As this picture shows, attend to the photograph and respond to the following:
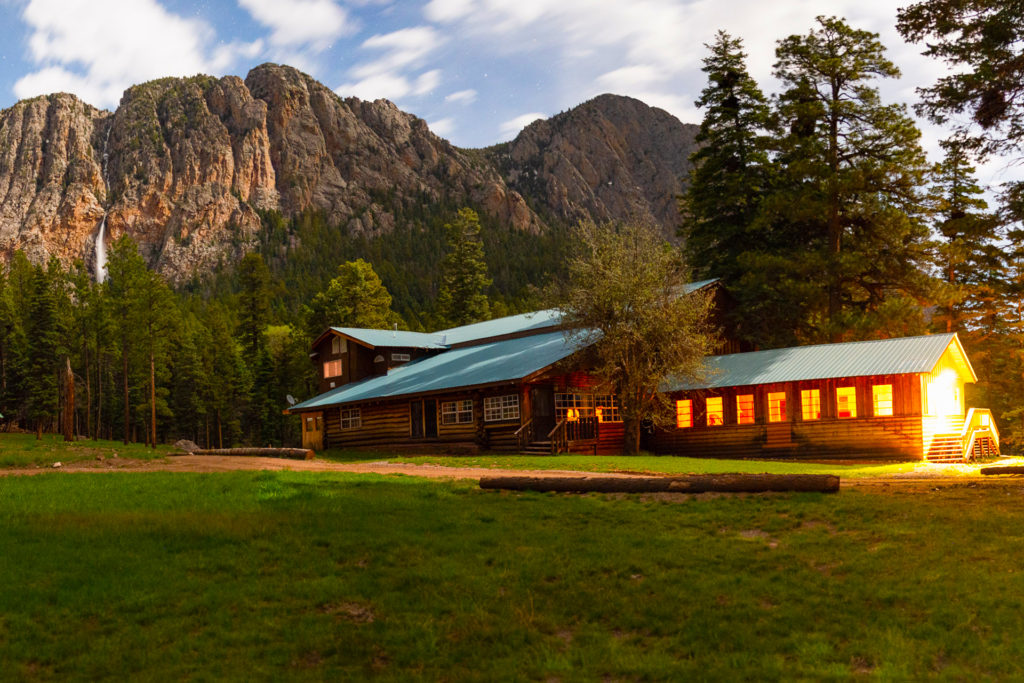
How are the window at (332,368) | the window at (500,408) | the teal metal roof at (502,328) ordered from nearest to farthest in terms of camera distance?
1. the window at (500,408)
2. the teal metal roof at (502,328)
3. the window at (332,368)

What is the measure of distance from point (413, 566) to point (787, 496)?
7882 mm

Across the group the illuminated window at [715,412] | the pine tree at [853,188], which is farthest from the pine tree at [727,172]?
the illuminated window at [715,412]

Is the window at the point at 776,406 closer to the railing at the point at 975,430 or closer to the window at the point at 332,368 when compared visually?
the railing at the point at 975,430

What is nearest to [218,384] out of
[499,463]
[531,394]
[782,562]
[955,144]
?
[531,394]

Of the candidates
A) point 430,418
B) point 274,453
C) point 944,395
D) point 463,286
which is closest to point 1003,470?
point 944,395

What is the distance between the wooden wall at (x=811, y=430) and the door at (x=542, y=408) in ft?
17.0

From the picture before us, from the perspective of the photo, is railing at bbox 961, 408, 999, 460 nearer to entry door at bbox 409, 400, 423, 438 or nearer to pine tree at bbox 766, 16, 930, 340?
pine tree at bbox 766, 16, 930, 340

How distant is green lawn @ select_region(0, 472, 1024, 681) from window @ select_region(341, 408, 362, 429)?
28656 millimetres

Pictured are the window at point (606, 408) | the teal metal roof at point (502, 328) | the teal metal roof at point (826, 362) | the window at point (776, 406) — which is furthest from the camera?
the teal metal roof at point (502, 328)

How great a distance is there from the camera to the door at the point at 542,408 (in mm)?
36281

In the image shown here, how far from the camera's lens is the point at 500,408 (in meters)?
36.8

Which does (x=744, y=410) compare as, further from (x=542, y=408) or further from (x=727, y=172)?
(x=727, y=172)

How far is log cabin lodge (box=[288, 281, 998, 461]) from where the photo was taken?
32.2 metres

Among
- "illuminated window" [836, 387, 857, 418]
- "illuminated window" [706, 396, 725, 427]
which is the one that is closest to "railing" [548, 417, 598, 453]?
"illuminated window" [706, 396, 725, 427]
